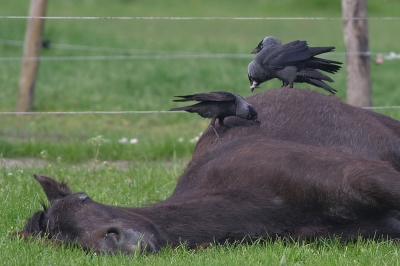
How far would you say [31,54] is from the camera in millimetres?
11023

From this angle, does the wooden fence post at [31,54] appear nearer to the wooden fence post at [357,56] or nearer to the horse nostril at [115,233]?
the wooden fence post at [357,56]

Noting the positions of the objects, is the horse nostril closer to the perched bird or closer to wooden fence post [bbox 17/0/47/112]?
the perched bird

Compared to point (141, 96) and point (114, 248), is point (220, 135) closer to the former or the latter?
point (114, 248)

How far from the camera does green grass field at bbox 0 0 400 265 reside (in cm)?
430

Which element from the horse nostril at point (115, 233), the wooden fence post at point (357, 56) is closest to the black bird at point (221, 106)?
the horse nostril at point (115, 233)

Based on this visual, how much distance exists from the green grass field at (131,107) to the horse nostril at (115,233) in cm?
11

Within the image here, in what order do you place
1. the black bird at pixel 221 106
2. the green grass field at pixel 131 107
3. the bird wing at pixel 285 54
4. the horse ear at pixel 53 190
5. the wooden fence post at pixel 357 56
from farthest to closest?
1. the wooden fence post at pixel 357 56
2. the bird wing at pixel 285 54
3. the black bird at pixel 221 106
4. the horse ear at pixel 53 190
5. the green grass field at pixel 131 107

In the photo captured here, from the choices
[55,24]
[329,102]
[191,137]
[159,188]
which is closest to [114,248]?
[329,102]

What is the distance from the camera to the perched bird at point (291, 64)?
18.7 feet

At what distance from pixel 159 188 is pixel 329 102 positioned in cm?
176

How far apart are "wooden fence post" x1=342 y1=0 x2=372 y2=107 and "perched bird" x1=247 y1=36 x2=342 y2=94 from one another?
271cm

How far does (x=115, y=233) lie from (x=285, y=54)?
2.28 metres

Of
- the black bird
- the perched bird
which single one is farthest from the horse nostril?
the perched bird

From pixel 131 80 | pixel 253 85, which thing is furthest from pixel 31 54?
pixel 253 85
